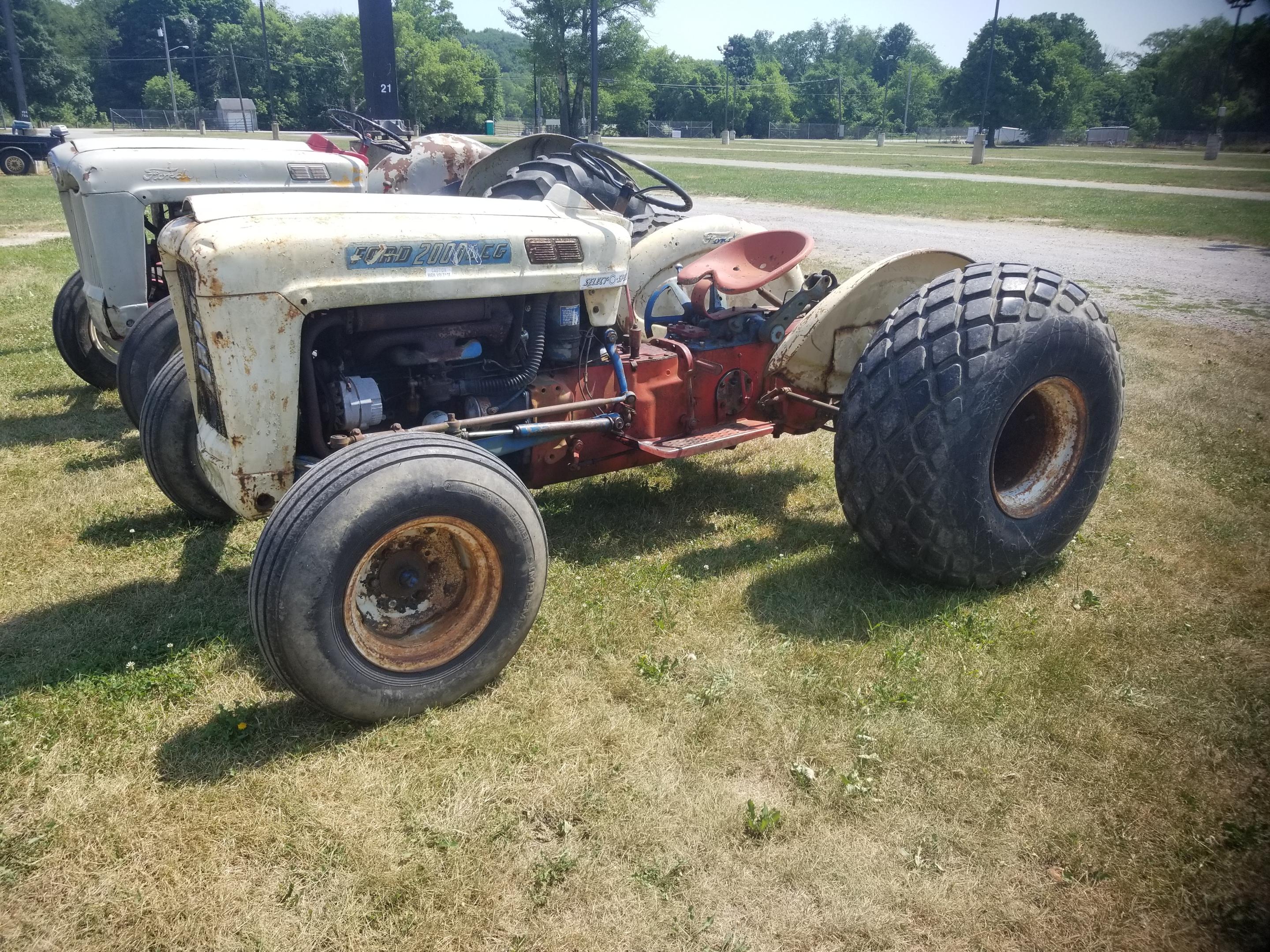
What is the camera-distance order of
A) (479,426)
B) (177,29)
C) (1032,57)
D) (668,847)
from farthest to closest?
1. (177,29)
2. (1032,57)
3. (479,426)
4. (668,847)

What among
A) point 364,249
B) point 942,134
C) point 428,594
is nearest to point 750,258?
point 364,249

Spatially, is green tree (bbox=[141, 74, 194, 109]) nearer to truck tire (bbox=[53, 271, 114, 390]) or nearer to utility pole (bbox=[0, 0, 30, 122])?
utility pole (bbox=[0, 0, 30, 122])

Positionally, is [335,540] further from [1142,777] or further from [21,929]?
[1142,777]

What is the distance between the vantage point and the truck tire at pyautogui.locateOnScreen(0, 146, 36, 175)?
25609 millimetres

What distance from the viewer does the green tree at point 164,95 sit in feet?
251

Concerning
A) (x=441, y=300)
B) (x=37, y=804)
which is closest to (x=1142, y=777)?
(x=441, y=300)

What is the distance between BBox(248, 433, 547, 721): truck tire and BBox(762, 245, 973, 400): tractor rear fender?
5.95ft

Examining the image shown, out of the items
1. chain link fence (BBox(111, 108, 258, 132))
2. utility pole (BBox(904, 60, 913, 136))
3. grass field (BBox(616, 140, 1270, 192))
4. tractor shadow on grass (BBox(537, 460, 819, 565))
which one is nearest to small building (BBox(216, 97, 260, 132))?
chain link fence (BBox(111, 108, 258, 132))

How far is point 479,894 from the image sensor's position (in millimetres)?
2348

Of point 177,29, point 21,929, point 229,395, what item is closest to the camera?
point 21,929

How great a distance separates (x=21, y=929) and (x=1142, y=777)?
302 cm

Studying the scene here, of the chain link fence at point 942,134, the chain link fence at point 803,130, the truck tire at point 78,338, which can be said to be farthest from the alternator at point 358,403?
the chain link fence at point 803,130

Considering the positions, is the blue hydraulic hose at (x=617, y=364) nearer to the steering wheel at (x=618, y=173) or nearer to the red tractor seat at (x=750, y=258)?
the red tractor seat at (x=750, y=258)

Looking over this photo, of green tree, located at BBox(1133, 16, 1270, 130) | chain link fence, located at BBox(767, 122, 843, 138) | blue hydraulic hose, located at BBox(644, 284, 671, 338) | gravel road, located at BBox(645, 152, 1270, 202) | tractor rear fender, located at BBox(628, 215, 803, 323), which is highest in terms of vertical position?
green tree, located at BBox(1133, 16, 1270, 130)
